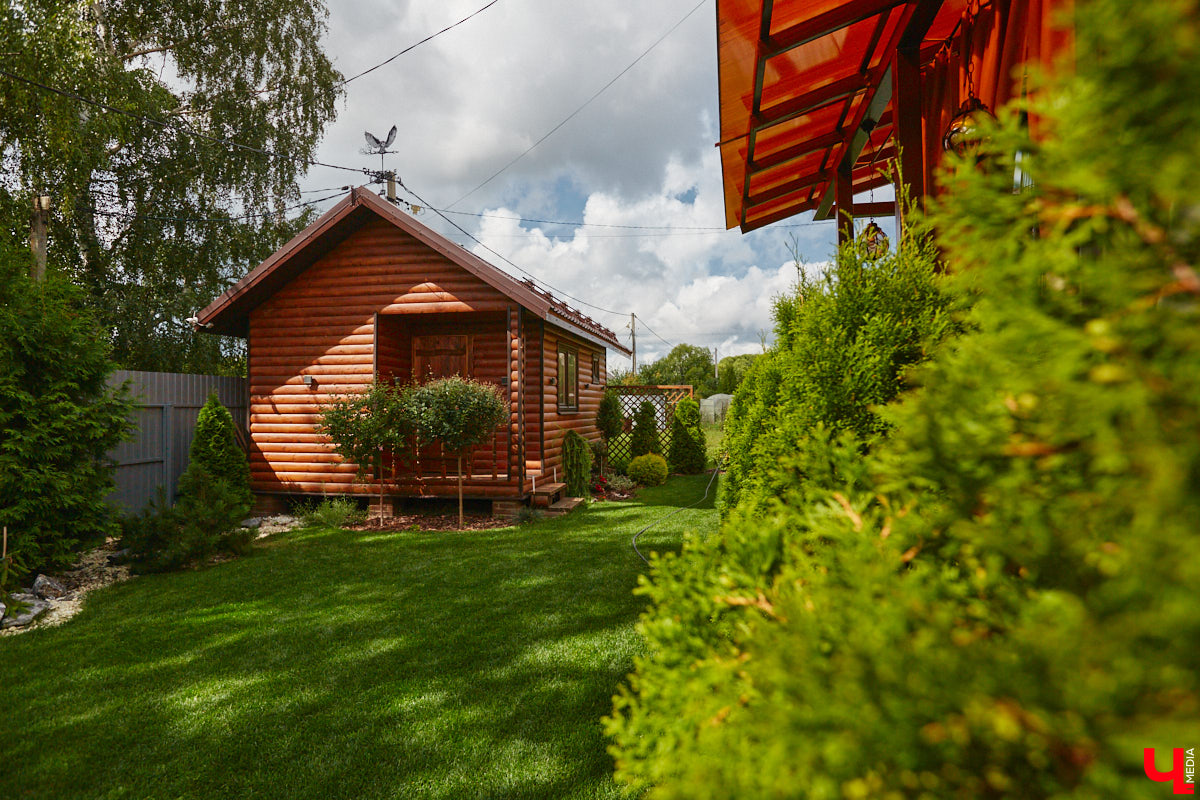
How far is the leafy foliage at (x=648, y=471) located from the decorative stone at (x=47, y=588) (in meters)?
9.52

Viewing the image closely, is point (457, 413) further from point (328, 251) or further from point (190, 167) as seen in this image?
point (190, 167)

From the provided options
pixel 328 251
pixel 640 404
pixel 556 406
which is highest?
pixel 328 251

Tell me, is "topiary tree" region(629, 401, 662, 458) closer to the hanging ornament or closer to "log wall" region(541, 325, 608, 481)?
"log wall" region(541, 325, 608, 481)

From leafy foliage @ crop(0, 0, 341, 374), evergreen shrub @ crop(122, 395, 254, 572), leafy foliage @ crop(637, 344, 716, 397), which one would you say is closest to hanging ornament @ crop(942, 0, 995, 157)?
evergreen shrub @ crop(122, 395, 254, 572)

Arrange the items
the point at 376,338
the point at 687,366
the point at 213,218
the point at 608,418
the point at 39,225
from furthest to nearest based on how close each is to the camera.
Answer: the point at 687,366
the point at 213,218
the point at 608,418
the point at 39,225
the point at 376,338

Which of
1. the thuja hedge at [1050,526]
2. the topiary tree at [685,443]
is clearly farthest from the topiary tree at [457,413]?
the thuja hedge at [1050,526]

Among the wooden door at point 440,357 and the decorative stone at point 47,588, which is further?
the wooden door at point 440,357

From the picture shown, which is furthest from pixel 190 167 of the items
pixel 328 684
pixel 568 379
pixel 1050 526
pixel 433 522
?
pixel 1050 526

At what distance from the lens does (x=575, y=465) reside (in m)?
11.0

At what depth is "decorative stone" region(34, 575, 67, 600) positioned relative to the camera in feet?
17.7

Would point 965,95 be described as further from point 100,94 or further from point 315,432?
point 100,94

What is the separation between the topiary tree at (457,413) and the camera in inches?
329

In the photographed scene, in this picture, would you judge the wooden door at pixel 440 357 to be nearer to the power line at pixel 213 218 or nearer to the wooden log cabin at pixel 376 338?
the wooden log cabin at pixel 376 338
